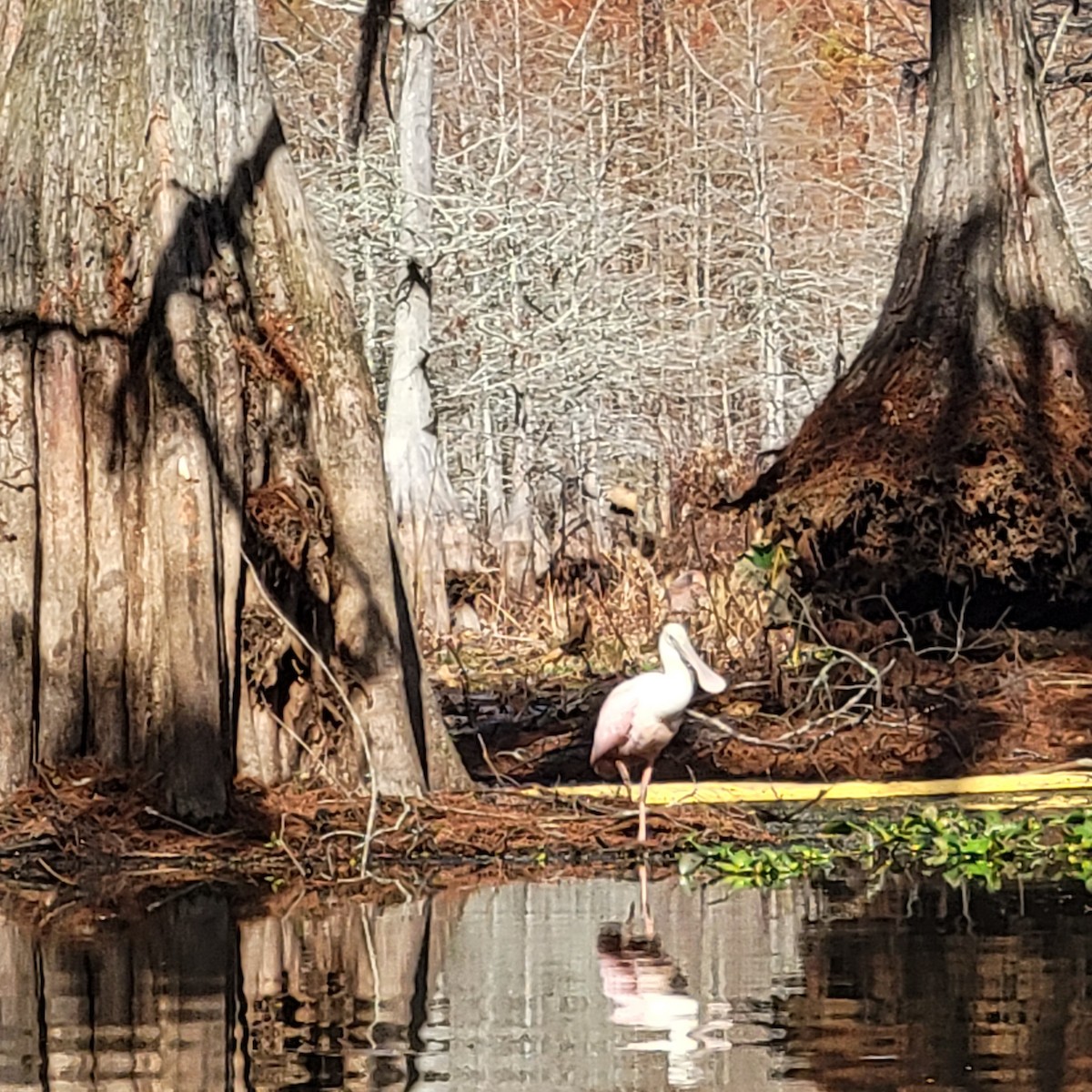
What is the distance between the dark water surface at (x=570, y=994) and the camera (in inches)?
256

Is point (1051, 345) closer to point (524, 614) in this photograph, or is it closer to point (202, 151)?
point (202, 151)

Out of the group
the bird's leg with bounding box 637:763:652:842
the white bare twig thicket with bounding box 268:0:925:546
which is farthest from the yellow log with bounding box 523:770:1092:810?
the white bare twig thicket with bounding box 268:0:925:546

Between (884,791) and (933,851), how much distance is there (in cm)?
235

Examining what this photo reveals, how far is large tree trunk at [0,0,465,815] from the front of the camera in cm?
1175

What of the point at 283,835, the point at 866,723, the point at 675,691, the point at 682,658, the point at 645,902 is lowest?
the point at 645,902

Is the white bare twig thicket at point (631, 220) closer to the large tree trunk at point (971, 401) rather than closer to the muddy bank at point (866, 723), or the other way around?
the large tree trunk at point (971, 401)

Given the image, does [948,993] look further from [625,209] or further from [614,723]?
[625,209]

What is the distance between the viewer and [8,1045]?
23.0 feet

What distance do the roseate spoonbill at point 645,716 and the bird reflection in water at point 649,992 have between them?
87.2 inches

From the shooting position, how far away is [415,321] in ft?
116

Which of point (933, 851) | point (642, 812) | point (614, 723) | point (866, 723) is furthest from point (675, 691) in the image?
point (866, 723)

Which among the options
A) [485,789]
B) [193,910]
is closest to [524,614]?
[485,789]

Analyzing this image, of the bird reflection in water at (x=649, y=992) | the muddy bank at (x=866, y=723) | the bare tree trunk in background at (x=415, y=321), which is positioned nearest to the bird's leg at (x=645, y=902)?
the bird reflection in water at (x=649, y=992)

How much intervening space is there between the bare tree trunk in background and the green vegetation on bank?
17.9 m
